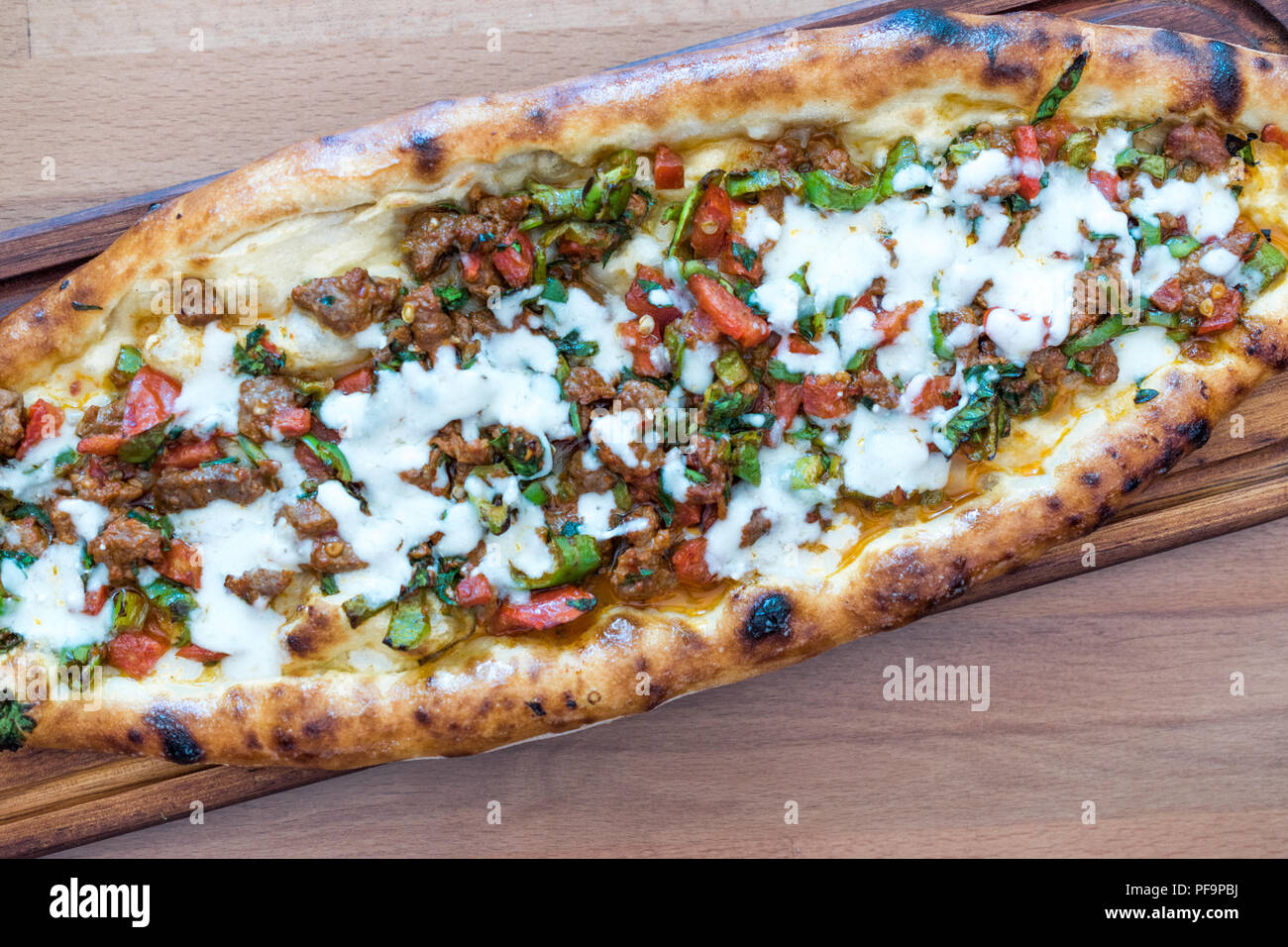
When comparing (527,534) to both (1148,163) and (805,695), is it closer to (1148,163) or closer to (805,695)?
(805,695)

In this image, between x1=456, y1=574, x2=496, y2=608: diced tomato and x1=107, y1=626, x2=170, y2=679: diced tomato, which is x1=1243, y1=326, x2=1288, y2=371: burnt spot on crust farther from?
x1=107, y1=626, x2=170, y2=679: diced tomato

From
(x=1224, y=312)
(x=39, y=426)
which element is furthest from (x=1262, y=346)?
(x=39, y=426)

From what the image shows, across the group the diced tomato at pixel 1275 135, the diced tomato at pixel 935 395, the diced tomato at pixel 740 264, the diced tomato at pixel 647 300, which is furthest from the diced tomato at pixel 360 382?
the diced tomato at pixel 1275 135

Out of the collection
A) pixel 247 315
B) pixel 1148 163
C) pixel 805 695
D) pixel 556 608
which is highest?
pixel 1148 163

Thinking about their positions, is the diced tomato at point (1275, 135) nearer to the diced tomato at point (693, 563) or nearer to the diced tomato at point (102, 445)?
the diced tomato at point (693, 563)

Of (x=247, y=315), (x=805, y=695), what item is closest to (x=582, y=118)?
(x=247, y=315)

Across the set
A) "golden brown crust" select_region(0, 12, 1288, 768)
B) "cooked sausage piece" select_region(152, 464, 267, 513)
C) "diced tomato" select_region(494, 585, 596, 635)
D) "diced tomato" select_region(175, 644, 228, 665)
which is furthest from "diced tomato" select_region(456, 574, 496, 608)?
"diced tomato" select_region(175, 644, 228, 665)
